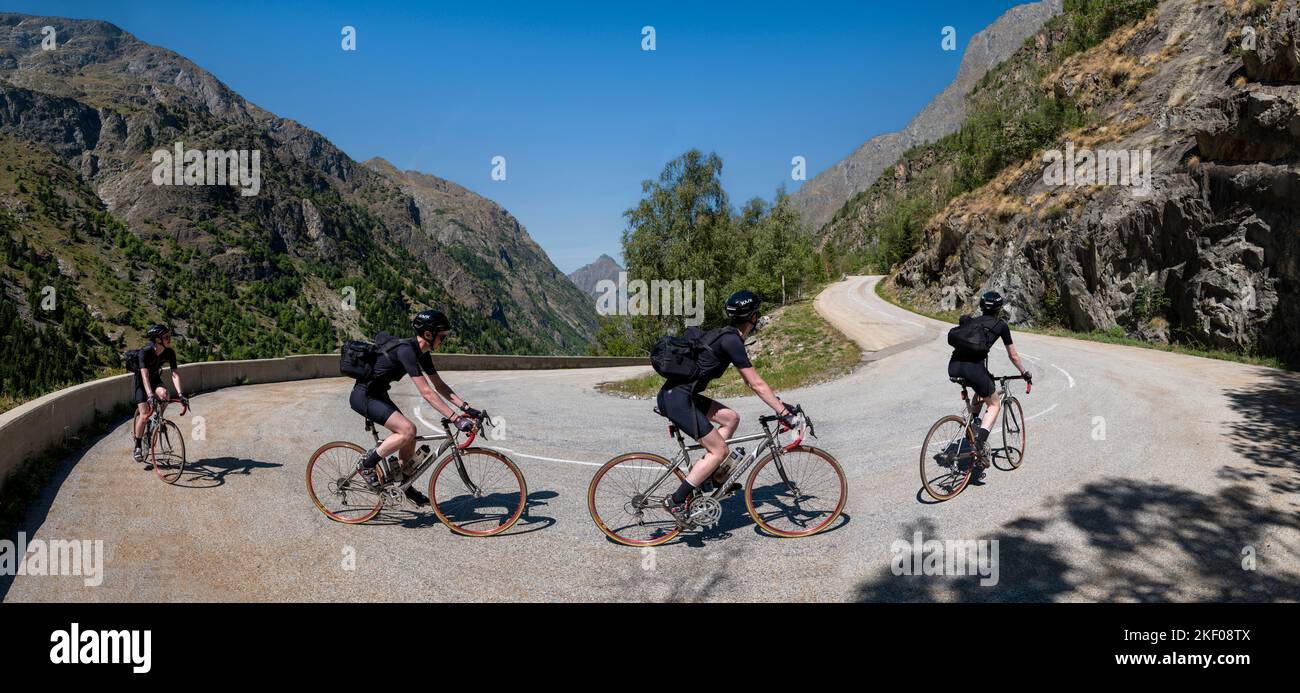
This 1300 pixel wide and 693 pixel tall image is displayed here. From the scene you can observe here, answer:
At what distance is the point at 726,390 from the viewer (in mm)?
17641

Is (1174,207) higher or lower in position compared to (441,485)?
higher

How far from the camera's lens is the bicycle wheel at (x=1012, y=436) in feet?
24.5

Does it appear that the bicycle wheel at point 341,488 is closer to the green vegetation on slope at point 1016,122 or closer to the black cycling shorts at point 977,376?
the black cycling shorts at point 977,376

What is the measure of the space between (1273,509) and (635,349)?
55.1m

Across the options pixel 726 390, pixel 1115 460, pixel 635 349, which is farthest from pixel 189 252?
pixel 1115 460

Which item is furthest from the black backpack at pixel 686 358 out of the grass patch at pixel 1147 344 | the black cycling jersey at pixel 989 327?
the grass patch at pixel 1147 344

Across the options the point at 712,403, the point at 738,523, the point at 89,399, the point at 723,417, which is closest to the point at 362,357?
the point at 712,403

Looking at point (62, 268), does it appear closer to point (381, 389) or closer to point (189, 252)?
point (189, 252)

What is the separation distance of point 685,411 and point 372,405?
323cm

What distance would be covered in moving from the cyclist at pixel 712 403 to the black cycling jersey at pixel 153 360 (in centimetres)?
778
